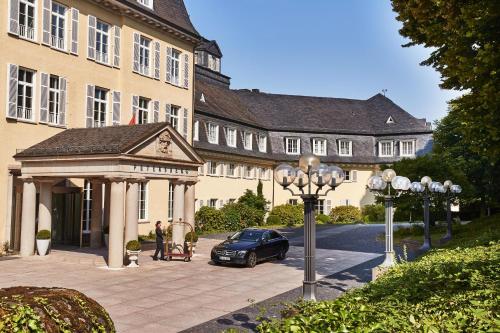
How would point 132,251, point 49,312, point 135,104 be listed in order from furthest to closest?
point 135,104, point 132,251, point 49,312

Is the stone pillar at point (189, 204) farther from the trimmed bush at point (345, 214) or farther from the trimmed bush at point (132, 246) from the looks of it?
the trimmed bush at point (345, 214)

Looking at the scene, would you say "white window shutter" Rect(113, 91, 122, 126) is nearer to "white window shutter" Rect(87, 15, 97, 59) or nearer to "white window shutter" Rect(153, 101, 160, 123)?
"white window shutter" Rect(87, 15, 97, 59)

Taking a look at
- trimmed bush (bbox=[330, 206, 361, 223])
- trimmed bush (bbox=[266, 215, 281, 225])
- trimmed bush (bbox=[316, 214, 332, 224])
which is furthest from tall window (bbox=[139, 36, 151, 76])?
trimmed bush (bbox=[330, 206, 361, 223])

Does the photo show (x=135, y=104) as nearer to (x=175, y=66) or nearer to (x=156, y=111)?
(x=156, y=111)

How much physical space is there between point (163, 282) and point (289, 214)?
2824 centimetres

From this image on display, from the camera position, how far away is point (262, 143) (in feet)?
159

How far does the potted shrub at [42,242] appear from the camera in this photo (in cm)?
2064

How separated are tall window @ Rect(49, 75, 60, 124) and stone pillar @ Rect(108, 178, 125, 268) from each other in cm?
641

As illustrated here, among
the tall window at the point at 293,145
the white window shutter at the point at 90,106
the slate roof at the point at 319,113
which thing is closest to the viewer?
the white window shutter at the point at 90,106

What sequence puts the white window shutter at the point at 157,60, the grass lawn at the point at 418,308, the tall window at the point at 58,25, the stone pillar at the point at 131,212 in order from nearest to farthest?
the grass lawn at the point at 418,308 → the stone pillar at the point at 131,212 → the tall window at the point at 58,25 → the white window shutter at the point at 157,60

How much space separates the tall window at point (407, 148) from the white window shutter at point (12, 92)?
134ft

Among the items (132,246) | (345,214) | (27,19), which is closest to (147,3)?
(27,19)

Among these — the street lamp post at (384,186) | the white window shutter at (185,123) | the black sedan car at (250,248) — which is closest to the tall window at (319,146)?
the white window shutter at (185,123)

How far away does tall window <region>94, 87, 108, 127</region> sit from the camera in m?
25.4
